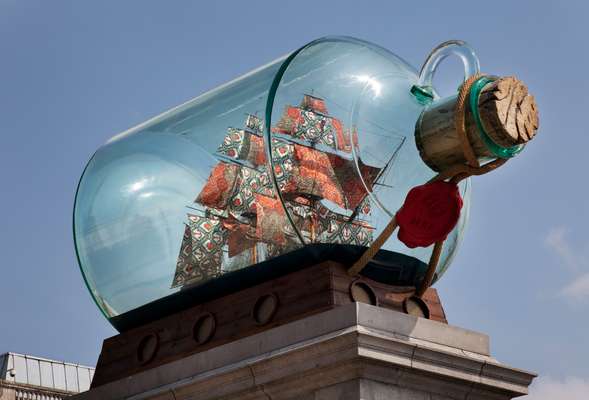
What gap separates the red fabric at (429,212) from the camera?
12781 millimetres

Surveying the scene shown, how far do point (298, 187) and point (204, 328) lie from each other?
1.93 metres

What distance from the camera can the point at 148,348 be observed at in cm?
1429

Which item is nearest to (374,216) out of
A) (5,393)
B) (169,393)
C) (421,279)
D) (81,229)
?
(421,279)

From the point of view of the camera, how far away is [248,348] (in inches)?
511

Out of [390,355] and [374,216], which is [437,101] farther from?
[390,355]

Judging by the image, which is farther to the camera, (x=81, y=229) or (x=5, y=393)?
(x=5, y=393)

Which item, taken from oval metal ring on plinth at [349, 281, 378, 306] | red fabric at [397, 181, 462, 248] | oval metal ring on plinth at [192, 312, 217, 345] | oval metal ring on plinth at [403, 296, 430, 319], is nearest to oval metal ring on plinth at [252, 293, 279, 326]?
oval metal ring on plinth at [192, 312, 217, 345]

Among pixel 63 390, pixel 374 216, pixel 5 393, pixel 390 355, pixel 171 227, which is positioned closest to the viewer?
pixel 390 355

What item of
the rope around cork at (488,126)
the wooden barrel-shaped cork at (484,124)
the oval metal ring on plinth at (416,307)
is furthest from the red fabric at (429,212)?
the oval metal ring on plinth at (416,307)

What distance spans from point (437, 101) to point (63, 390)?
59.7 ft

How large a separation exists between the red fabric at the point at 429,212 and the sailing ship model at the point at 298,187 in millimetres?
507

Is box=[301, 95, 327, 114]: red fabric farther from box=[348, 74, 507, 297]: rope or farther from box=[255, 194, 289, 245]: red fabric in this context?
box=[348, 74, 507, 297]: rope

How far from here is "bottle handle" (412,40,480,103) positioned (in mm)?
13344

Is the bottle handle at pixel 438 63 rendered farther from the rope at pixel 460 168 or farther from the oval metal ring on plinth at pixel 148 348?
the oval metal ring on plinth at pixel 148 348
